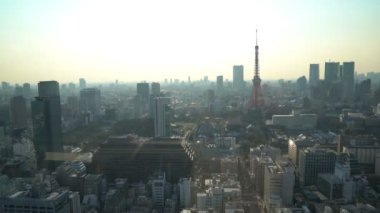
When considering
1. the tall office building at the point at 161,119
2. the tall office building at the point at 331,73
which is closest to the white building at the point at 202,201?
the tall office building at the point at 161,119

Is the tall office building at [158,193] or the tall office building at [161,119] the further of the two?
the tall office building at [161,119]

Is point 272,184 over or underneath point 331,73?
underneath

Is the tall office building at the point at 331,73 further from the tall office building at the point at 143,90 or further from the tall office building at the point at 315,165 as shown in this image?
the tall office building at the point at 315,165

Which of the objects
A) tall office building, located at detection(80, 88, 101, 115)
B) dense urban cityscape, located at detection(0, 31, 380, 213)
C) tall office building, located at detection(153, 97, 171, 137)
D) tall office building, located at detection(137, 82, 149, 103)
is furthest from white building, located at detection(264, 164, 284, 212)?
tall office building, located at detection(137, 82, 149, 103)

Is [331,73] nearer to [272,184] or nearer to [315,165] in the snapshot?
[315,165]

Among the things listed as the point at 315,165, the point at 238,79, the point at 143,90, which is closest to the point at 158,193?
the point at 315,165

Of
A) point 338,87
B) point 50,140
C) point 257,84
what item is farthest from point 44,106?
point 338,87
